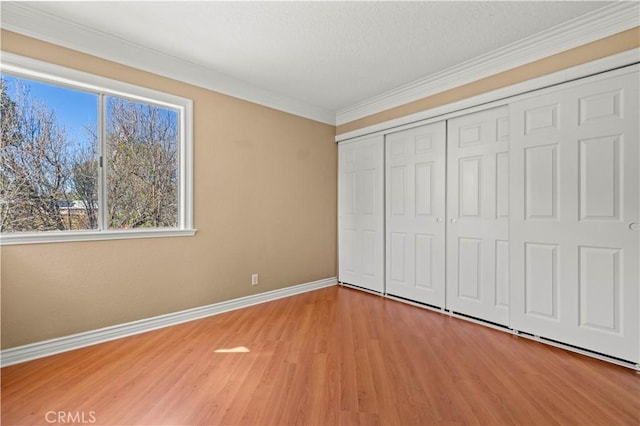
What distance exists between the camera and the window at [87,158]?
226 cm

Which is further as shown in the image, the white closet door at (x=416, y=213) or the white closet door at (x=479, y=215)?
the white closet door at (x=416, y=213)

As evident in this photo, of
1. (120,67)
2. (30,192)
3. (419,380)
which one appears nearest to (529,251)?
(419,380)

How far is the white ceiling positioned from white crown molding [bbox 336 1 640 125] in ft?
0.24

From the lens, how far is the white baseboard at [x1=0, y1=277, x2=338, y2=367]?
219 centimetres

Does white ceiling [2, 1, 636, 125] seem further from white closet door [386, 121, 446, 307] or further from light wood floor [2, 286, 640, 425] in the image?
light wood floor [2, 286, 640, 425]

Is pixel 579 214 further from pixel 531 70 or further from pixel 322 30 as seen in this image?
pixel 322 30

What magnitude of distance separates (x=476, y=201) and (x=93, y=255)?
11.9ft

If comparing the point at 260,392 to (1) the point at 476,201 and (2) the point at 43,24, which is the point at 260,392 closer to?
(1) the point at 476,201

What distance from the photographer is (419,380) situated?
1981mm

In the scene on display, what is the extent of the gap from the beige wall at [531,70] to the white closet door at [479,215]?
25 cm

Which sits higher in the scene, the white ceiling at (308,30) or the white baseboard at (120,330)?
the white ceiling at (308,30)

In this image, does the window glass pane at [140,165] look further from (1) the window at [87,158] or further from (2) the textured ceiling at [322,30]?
(2) the textured ceiling at [322,30]

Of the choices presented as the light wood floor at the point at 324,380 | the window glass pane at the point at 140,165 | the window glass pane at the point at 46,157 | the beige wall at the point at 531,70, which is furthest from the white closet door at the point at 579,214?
the window glass pane at the point at 46,157

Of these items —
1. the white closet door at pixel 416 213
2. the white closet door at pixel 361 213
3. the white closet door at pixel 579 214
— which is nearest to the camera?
the white closet door at pixel 579 214
